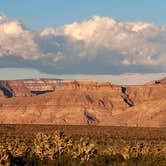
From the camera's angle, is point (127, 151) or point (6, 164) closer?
point (6, 164)

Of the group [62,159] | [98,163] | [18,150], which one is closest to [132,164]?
[98,163]

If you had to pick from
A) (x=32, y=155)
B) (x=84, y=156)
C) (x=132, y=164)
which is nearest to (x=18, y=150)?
(x=32, y=155)

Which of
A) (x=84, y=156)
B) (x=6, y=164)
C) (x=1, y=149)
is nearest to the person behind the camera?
(x=6, y=164)

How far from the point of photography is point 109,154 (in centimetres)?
2986

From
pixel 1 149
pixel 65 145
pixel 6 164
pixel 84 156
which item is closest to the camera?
pixel 6 164

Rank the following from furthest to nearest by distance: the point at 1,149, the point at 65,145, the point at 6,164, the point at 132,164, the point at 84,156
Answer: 1. the point at 65,145
2. the point at 84,156
3. the point at 132,164
4. the point at 1,149
5. the point at 6,164

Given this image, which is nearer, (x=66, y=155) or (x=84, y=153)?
(x=66, y=155)

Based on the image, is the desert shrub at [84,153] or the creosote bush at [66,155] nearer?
the creosote bush at [66,155]

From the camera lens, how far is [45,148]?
2786 cm

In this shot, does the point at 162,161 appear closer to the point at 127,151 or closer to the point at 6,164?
the point at 127,151

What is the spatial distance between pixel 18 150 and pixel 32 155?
126 cm

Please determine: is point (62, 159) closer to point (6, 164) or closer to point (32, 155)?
point (32, 155)

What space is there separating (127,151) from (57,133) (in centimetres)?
347

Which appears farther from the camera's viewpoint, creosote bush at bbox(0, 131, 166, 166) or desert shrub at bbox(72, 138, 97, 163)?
desert shrub at bbox(72, 138, 97, 163)
